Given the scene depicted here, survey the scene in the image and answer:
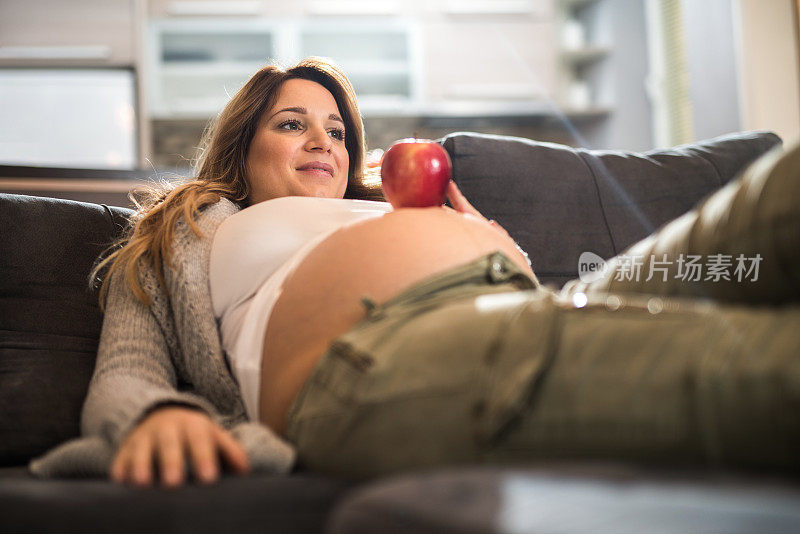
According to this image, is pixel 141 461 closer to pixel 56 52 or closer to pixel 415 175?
pixel 415 175

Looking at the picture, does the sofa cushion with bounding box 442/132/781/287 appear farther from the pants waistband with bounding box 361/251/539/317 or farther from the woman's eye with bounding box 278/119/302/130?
the pants waistband with bounding box 361/251/539/317

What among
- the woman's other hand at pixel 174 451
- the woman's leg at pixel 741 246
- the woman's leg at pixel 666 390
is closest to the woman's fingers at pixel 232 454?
the woman's other hand at pixel 174 451

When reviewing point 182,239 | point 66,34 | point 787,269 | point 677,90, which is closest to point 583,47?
point 677,90

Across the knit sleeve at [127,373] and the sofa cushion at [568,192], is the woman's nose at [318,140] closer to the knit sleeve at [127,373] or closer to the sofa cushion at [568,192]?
the sofa cushion at [568,192]

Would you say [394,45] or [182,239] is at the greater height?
[394,45]

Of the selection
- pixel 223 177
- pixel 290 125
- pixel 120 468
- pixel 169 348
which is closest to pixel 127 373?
pixel 169 348

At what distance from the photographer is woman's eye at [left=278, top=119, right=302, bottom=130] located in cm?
152

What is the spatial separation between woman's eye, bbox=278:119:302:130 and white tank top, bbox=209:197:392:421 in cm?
38

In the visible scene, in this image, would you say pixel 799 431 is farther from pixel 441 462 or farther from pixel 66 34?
pixel 66 34

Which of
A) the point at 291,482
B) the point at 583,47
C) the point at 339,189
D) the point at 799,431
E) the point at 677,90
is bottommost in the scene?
the point at 291,482

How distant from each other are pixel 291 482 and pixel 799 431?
412mm

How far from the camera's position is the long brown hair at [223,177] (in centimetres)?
112

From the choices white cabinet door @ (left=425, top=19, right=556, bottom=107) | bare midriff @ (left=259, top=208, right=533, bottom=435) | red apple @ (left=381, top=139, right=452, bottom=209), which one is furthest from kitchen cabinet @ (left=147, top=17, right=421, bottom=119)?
bare midriff @ (left=259, top=208, right=533, bottom=435)

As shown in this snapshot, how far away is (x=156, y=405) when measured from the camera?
760 millimetres
